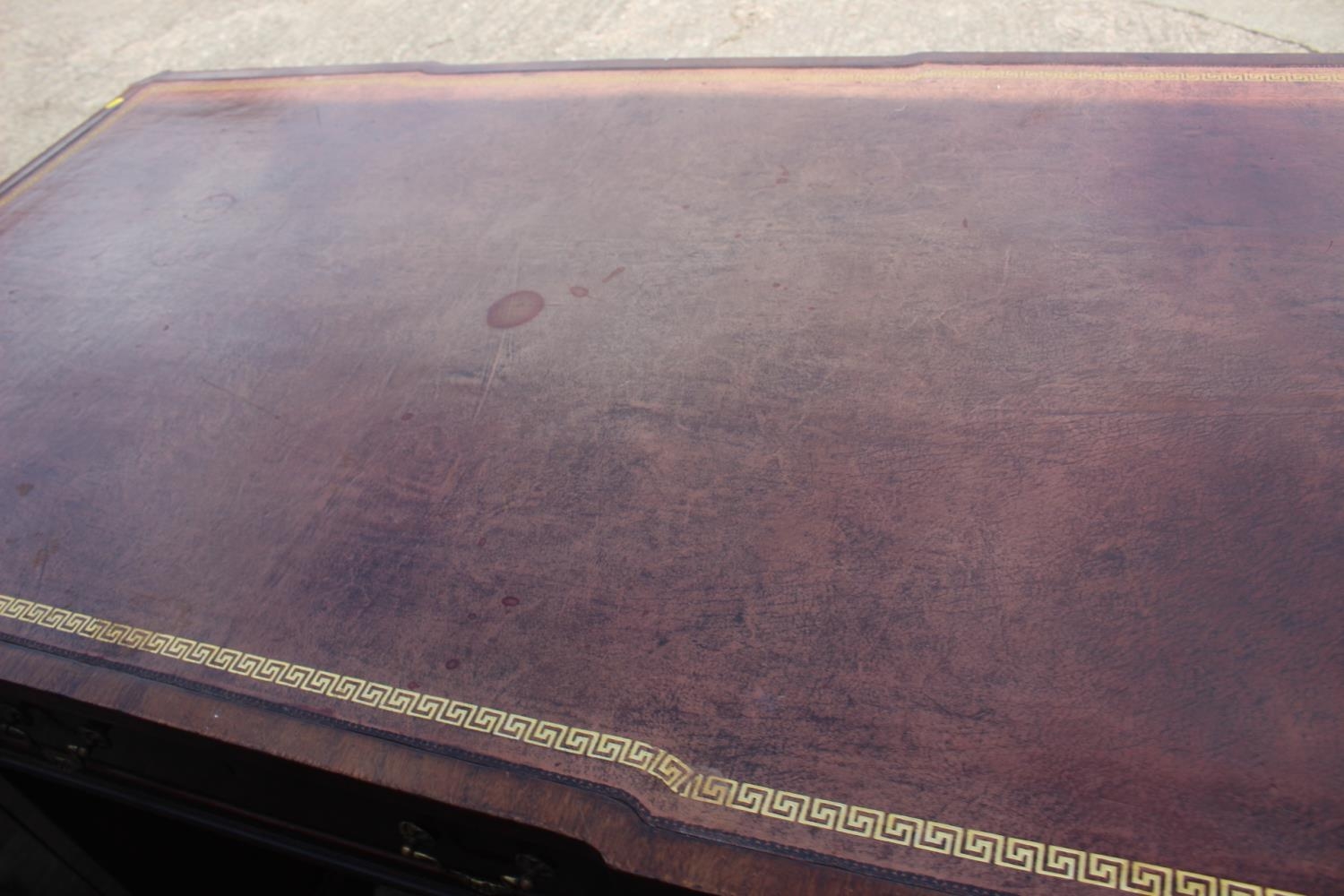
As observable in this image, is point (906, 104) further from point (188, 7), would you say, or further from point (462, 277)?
point (188, 7)

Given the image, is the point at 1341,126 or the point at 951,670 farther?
the point at 1341,126

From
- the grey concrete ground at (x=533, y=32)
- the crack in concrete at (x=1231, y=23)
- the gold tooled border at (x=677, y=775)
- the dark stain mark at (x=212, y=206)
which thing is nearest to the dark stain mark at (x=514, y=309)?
the gold tooled border at (x=677, y=775)

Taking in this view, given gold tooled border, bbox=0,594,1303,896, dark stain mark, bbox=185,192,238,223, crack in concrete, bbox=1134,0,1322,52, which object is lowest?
gold tooled border, bbox=0,594,1303,896

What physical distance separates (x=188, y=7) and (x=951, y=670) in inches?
193

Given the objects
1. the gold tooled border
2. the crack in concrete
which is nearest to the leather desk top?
the gold tooled border

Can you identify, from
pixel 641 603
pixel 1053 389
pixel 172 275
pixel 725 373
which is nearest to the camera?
pixel 641 603

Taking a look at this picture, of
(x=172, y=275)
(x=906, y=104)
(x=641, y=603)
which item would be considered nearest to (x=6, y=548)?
(x=172, y=275)

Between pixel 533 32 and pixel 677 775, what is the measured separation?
339cm

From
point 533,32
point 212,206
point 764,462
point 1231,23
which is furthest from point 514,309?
point 1231,23

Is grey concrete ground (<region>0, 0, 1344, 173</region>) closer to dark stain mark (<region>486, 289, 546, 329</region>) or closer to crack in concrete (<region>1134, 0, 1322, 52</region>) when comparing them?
crack in concrete (<region>1134, 0, 1322, 52</region>)

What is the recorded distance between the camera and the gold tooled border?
0.83 m

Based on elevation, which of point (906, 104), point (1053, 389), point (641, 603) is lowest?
point (641, 603)

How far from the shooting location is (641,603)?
1130mm

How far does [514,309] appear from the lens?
162cm
